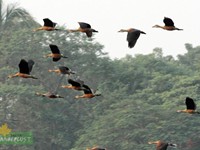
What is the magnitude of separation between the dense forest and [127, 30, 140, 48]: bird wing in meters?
25.0

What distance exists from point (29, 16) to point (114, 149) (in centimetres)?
1106

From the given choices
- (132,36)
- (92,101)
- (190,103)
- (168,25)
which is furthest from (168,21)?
(92,101)

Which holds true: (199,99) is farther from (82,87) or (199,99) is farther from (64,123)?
(82,87)

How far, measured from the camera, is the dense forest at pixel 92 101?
149 ft

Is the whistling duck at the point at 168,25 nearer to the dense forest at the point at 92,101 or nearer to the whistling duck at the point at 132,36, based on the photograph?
the whistling duck at the point at 132,36

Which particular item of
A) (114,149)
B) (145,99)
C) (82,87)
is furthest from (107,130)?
(82,87)

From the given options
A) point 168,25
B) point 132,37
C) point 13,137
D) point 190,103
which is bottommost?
point 13,137

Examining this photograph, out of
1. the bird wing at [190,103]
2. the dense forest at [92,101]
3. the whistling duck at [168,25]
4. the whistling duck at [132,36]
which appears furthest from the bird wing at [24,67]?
the dense forest at [92,101]

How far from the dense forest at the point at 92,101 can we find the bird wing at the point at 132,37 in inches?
986

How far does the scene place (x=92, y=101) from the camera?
5147cm

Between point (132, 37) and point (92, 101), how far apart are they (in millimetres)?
31880

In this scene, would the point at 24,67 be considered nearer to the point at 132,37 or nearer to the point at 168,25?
the point at 132,37

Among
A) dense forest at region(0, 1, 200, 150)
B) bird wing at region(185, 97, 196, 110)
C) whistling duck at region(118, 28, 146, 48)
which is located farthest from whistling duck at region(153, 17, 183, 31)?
dense forest at region(0, 1, 200, 150)

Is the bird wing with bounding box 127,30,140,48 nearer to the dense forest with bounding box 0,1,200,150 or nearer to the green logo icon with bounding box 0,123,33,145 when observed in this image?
the dense forest with bounding box 0,1,200,150
